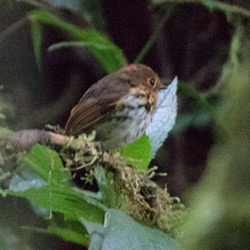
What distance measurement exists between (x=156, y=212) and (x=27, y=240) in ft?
0.86

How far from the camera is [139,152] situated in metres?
0.69

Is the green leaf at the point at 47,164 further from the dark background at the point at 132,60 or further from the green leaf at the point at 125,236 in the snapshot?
the dark background at the point at 132,60

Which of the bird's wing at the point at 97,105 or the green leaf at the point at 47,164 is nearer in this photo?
the green leaf at the point at 47,164

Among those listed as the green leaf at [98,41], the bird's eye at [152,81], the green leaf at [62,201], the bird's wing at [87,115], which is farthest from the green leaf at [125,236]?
the green leaf at [98,41]

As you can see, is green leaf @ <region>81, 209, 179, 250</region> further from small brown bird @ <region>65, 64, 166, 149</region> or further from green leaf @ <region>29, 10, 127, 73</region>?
green leaf @ <region>29, 10, 127, 73</region>

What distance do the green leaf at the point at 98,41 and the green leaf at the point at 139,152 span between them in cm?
22

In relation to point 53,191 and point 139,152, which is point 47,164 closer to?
point 53,191

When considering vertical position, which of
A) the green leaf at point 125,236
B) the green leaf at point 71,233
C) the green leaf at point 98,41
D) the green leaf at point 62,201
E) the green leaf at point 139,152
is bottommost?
the green leaf at point 71,233

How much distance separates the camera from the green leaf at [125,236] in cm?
52

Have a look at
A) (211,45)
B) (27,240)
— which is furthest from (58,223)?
(211,45)

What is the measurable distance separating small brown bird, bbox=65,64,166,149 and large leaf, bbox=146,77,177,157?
11 millimetres

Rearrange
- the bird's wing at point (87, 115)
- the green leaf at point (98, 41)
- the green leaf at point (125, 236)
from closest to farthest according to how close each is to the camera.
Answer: the green leaf at point (125, 236) → the bird's wing at point (87, 115) → the green leaf at point (98, 41)

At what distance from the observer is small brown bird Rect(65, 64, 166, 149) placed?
0.68 m

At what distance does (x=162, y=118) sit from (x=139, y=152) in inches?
3.8
